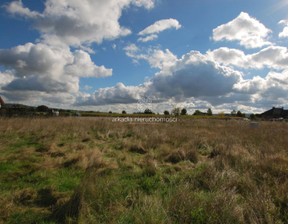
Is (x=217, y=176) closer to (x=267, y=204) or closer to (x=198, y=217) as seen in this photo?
(x=267, y=204)

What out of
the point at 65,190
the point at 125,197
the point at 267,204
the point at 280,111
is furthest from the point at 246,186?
the point at 280,111

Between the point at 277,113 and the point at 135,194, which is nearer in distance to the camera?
the point at 135,194

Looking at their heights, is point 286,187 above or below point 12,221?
above

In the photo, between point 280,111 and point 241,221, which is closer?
point 241,221

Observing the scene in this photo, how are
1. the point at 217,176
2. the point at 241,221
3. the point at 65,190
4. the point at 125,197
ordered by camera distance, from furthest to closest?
the point at 217,176 → the point at 65,190 → the point at 125,197 → the point at 241,221

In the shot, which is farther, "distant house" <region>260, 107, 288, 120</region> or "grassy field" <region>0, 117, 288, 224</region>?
"distant house" <region>260, 107, 288, 120</region>

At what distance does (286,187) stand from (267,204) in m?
1.21

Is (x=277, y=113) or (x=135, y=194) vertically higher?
(x=277, y=113)

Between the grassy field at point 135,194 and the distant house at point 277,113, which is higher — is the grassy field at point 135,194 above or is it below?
below

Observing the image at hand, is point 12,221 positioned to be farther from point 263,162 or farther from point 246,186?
point 263,162

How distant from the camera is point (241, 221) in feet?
7.50

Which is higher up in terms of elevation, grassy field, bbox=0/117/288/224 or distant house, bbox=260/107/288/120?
distant house, bbox=260/107/288/120

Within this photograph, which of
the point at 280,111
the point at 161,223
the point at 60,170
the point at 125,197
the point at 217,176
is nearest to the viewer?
the point at 161,223

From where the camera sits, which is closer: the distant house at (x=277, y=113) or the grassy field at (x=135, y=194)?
the grassy field at (x=135, y=194)
